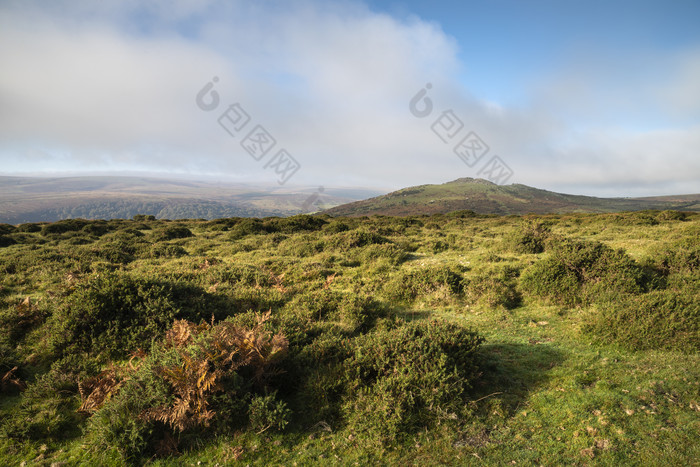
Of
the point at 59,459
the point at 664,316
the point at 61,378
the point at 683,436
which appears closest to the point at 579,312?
the point at 664,316

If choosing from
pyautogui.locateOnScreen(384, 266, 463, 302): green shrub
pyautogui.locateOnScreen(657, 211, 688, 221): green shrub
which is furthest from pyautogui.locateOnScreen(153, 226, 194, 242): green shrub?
pyautogui.locateOnScreen(657, 211, 688, 221): green shrub

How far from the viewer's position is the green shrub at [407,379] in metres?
4.00

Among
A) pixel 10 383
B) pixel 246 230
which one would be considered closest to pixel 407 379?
pixel 10 383

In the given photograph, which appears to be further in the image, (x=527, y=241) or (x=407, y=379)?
(x=527, y=241)

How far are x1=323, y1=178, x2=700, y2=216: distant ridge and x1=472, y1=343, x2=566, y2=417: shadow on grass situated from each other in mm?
89140

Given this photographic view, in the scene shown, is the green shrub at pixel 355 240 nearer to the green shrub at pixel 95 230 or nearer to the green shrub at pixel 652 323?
the green shrub at pixel 652 323

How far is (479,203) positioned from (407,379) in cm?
12998

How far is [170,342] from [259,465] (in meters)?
2.68

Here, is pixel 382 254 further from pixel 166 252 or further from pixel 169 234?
pixel 169 234

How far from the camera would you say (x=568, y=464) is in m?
3.36

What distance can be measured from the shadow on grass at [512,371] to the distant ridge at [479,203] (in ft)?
292

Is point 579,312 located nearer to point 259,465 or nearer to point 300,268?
point 259,465

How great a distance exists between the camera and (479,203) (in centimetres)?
12300

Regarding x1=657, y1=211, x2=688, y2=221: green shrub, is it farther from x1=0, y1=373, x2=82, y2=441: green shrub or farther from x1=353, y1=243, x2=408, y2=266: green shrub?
x1=0, y1=373, x2=82, y2=441: green shrub
